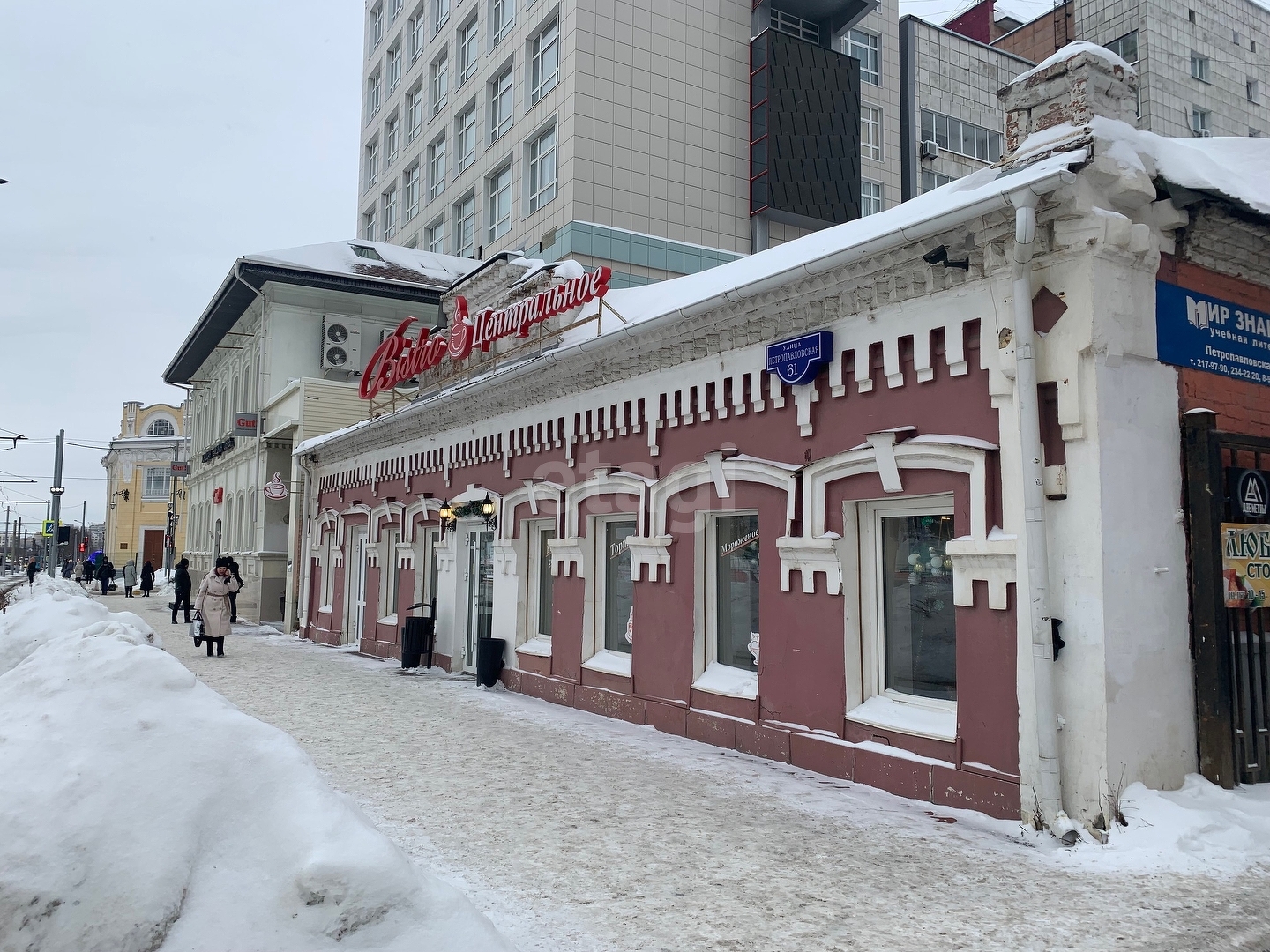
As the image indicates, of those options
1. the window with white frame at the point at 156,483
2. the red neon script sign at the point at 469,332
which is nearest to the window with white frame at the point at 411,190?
the red neon script sign at the point at 469,332

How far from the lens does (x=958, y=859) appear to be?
18.5 feet

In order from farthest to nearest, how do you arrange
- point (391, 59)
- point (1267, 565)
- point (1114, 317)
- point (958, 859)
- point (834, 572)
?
point (391, 59) → point (834, 572) → point (1267, 565) → point (1114, 317) → point (958, 859)

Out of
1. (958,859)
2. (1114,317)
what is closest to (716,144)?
(1114,317)

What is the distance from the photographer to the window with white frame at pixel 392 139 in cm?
3847

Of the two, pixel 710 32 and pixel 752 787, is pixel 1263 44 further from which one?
pixel 752 787

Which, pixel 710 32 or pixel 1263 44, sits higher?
pixel 1263 44

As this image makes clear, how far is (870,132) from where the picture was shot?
3425cm

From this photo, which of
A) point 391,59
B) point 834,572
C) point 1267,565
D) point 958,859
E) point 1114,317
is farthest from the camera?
point 391,59

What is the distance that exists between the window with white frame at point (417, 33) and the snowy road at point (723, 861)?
→ 110 ft

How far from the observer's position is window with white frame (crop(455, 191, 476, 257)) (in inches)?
1244

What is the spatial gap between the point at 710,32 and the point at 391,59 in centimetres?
1788

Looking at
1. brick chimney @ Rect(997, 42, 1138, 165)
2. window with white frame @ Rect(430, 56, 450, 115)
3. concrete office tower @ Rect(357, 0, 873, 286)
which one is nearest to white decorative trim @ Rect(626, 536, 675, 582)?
brick chimney @ Rect(997, 42, 1138, 165)

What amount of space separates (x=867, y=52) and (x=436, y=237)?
17604 millimetres

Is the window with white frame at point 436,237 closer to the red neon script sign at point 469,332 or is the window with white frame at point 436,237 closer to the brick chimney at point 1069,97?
the red neon script sign at point 469,332
